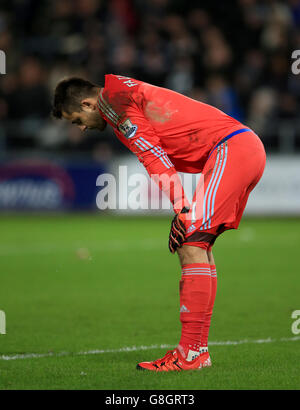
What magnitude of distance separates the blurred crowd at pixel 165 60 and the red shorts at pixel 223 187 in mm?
11100

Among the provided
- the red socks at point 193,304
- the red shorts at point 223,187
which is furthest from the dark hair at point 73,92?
the red socks at point 193,304

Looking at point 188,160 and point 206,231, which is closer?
point 206,231

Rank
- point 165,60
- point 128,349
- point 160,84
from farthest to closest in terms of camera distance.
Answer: point 165,60
point 160,84
point 128,349

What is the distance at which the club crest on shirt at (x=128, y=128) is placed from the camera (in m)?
4.79

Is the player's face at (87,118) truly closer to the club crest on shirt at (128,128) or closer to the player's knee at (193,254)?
the club crest on shirt at (128,128)

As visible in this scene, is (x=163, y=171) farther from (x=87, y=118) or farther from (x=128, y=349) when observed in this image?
(x=128, y=349)

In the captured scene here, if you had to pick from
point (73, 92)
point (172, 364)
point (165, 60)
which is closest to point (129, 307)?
point (172, 364)

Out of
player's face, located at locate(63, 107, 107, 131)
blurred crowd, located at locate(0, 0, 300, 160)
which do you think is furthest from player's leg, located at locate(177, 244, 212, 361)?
blurred crowd, located at locate(0, 0, 300, 160)

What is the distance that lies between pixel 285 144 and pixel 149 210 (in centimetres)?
311

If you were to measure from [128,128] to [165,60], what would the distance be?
1284 centimetres

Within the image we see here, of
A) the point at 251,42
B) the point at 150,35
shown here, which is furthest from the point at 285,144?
the point at 150,35

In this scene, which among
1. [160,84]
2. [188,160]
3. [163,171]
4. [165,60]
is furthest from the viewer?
[165,60]

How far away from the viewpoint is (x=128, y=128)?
15.8ft

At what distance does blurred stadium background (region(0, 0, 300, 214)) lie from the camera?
632 inches
